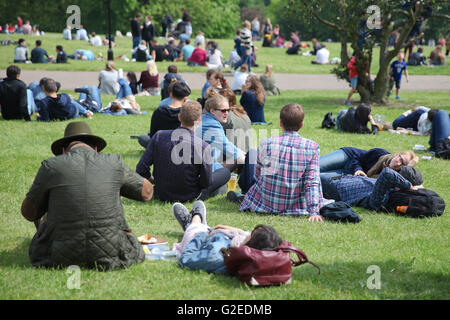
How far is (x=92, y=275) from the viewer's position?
5.12 metres

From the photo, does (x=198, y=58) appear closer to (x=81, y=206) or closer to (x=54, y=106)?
(x=54, y=106)

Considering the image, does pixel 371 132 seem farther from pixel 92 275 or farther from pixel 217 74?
pixel 92 275

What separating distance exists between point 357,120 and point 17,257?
32.6ft

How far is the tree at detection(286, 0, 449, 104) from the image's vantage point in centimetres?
1705

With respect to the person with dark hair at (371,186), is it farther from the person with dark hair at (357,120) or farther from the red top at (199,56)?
the red top at (199,56)

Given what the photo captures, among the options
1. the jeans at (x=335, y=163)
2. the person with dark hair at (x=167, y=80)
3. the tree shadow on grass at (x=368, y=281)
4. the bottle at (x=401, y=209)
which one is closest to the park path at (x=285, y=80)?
the person with dark hair at (x=167, y=80)

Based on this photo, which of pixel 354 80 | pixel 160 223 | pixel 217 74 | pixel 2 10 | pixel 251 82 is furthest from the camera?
pixel 2 10

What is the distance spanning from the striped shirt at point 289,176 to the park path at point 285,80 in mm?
15367

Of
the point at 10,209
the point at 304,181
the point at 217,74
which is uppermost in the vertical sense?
the point at 217,74

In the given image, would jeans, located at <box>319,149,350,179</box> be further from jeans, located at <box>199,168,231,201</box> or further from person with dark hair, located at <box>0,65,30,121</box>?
person with dark hair, located at <box>0,65,30,121</box>

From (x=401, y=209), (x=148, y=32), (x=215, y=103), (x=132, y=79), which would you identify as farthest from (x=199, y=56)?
(x=401, y=209)

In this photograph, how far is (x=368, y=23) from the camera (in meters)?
17.5

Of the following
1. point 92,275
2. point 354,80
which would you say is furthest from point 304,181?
point 354,80

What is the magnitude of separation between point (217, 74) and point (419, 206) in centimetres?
600
